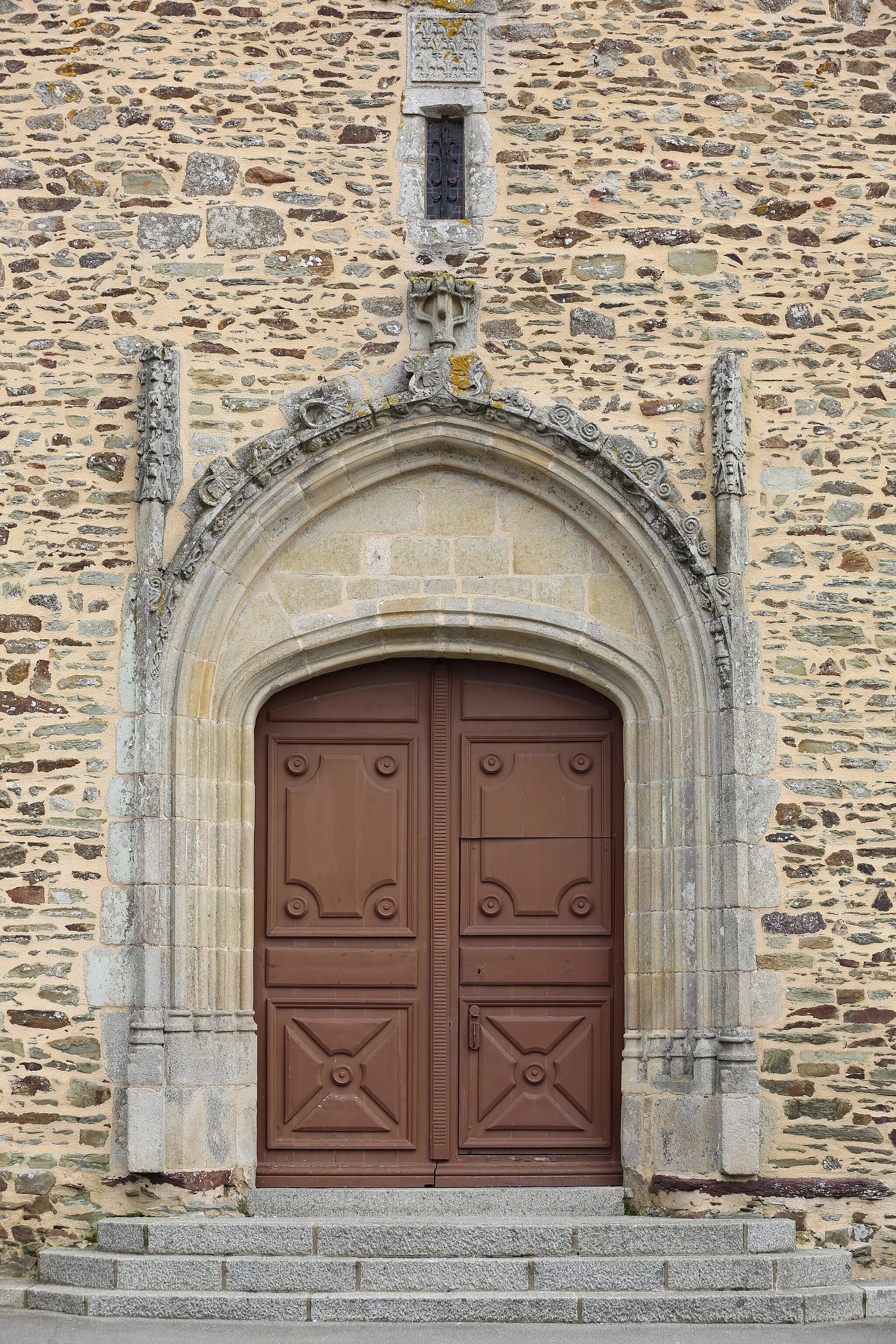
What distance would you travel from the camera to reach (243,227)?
23.6 ft

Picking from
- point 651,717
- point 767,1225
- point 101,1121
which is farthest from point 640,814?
point 101,1121

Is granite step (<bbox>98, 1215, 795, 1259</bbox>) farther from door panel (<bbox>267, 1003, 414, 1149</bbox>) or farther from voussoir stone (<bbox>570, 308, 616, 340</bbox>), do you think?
voussoir stone (<bbox>570, 308, 616, 340</bbox>)

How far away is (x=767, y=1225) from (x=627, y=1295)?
64 cm

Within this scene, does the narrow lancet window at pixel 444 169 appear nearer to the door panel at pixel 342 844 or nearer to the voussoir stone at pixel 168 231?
the voussoir stone at pixel 168 231

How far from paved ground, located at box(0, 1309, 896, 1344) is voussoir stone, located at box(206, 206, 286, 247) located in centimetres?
418

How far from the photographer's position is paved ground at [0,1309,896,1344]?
5.93 metres

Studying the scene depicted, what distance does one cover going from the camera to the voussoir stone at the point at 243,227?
7168 millimetres

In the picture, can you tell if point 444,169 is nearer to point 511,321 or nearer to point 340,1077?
point 511,321

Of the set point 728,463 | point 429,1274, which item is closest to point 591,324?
point 728,463

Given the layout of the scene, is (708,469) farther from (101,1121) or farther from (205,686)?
(101,1121)

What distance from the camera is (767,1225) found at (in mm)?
6484

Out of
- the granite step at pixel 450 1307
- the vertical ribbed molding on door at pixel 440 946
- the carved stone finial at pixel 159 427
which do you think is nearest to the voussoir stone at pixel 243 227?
the carved stone finial at pixel 159 427

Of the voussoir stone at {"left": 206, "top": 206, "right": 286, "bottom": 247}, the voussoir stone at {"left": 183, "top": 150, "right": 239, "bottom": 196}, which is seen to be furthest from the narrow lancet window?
the voussoir stone at {"left": 183, "top": 150, "right": 239, "bottom": 196}

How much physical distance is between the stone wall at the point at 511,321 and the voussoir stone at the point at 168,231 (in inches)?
0.6
